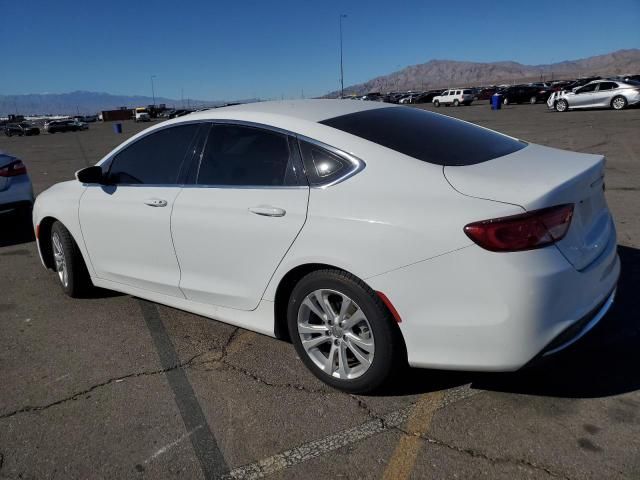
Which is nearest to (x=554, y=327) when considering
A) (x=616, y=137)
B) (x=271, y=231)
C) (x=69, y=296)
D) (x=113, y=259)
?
(x=271, y=231)

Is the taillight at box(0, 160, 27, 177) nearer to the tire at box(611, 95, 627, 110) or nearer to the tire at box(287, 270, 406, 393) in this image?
the tire at box(287, 270, 406, 393)

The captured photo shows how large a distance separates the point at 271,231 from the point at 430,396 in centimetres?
128

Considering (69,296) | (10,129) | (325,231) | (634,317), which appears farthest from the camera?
(10,129)

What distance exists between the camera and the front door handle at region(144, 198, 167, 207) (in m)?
3.71

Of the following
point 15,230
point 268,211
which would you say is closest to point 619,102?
point 15,230

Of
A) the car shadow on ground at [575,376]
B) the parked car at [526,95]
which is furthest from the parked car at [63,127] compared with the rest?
the car shadow on ground at [575,376]

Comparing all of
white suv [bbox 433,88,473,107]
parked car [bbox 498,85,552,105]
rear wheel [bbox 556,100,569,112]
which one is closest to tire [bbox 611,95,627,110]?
rear wheel [bbox 556,100,569,112]

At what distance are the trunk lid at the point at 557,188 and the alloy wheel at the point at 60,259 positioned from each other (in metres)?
3.49

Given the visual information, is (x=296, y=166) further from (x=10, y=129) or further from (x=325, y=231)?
(x=10, y=129)

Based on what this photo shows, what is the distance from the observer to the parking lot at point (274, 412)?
2.52 meters

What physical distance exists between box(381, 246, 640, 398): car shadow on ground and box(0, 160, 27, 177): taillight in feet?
21.2

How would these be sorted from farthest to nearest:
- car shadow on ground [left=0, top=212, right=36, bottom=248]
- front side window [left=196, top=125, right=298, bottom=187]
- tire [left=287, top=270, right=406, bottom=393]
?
car shadow on ground [left=0, top=212, right=36, bottom=248] → front side window [left=196, top=125, right=298, bottom=187] → tire [left=287, top=270, right=406, bottom=393]

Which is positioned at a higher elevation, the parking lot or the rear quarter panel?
the rear quarter panel

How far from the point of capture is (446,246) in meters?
2.52
